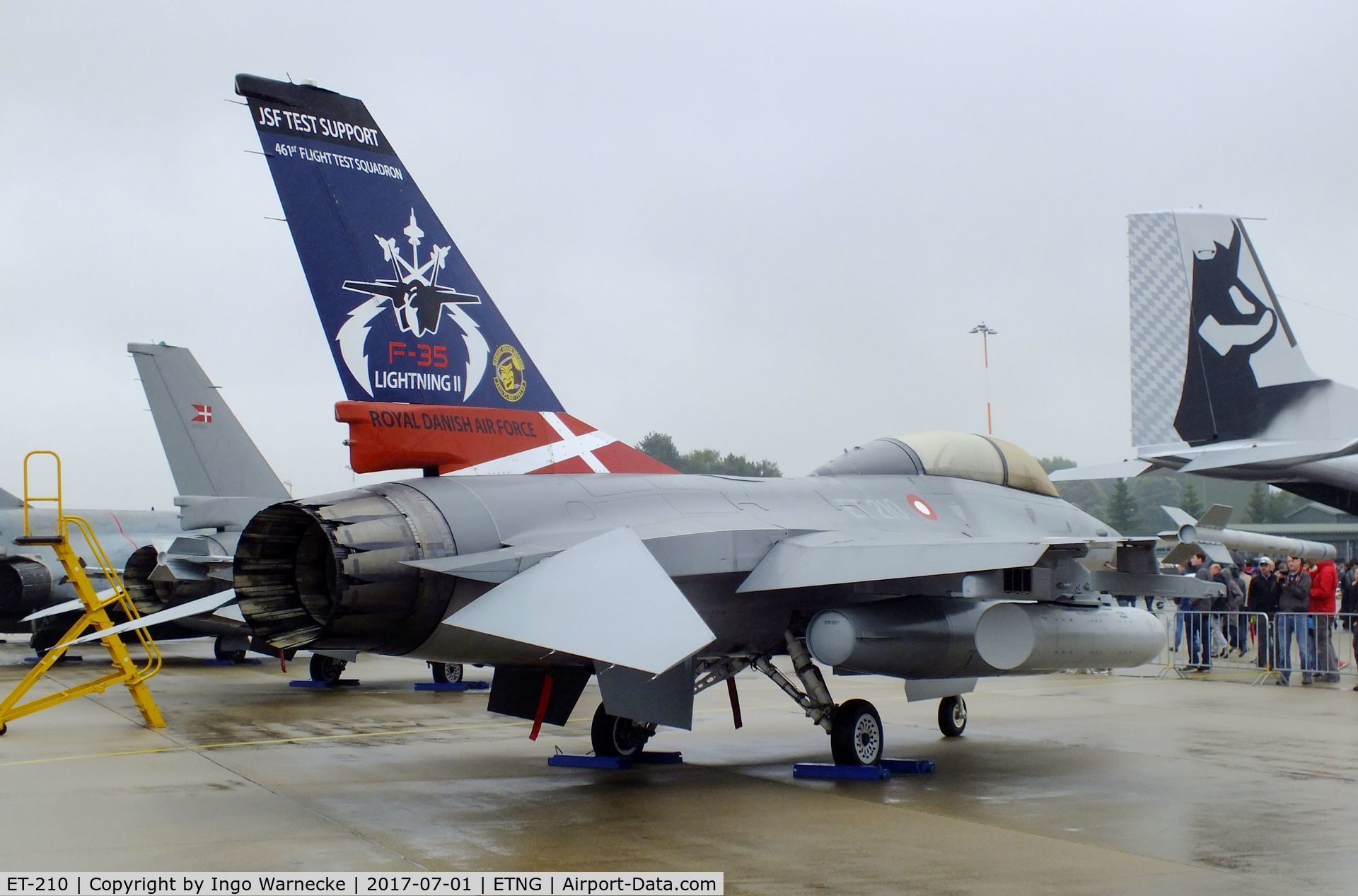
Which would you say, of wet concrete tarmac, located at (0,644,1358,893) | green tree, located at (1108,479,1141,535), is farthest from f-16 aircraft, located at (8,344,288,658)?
green tree, located at (1108,479,1141,535)

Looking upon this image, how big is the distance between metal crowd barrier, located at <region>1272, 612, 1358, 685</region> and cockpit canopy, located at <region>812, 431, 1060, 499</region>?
7.13 meters

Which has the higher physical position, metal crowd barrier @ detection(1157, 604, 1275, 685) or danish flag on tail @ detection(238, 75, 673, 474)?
danish flag on tail @ detection(238, 75, 673, 474)

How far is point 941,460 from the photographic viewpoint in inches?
412

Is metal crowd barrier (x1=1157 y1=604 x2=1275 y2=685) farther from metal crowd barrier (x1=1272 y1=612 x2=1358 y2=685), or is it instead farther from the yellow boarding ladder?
the yellow boarding ladder

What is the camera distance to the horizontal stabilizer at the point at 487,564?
7.05 meters

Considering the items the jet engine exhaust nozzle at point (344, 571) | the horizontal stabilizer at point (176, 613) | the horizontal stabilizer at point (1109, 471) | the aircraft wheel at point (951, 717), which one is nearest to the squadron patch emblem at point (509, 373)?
the jet engine exhaust nozzle at point (344, 571)

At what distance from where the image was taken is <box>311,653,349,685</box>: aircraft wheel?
1617 centimetres

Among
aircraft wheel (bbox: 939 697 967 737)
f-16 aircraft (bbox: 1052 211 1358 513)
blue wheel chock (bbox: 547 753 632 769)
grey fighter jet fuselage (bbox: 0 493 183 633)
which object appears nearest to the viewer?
blue wheel chock (bbox: 547 753 632 769)

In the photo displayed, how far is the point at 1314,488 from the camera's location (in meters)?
17.9

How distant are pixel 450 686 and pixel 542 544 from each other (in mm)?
8983

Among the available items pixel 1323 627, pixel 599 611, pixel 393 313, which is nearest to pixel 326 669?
pixel 393 313

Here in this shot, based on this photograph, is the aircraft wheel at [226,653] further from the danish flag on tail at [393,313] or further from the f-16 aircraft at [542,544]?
the danish flag on tail at [393,313]

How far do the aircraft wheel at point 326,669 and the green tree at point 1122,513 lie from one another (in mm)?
37913

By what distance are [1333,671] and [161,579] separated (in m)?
15.4
